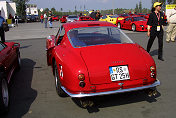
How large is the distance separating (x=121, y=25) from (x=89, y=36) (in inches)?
616

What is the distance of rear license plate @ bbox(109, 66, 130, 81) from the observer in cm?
347

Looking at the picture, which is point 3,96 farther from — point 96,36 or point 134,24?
point 134,24

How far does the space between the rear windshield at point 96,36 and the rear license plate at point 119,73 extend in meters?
0.98

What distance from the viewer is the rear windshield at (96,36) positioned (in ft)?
14.5

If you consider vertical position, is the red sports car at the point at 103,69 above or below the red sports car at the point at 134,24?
below

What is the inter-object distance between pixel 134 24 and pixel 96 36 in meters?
13.3

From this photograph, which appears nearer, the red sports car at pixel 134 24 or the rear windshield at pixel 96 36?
the rear windshield at pixel 96 36

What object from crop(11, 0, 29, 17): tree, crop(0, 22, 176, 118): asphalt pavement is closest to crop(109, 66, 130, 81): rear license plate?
crop(0, 22, 176, 118): asphalt pavement

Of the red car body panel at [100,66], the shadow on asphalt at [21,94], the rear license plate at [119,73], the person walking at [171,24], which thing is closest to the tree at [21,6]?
the person walking at [171,24]

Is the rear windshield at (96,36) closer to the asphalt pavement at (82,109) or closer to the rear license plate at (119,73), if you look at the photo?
the rear license plate at (119,73)

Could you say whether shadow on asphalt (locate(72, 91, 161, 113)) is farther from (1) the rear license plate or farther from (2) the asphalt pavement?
(1) the rear license plate

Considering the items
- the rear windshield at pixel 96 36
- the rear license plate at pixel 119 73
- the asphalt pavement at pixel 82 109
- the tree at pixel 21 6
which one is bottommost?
the asphalt pavement at pixel 82 109

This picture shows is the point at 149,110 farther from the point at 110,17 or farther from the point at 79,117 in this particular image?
the point at 110,17

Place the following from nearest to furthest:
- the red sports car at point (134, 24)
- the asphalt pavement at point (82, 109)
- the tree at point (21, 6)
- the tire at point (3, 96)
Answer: the tire at point (3, 96)
the asphalt pavement at point (82, 109)
the red sports car at point (134, 24)
the tree at point (21, 6)
